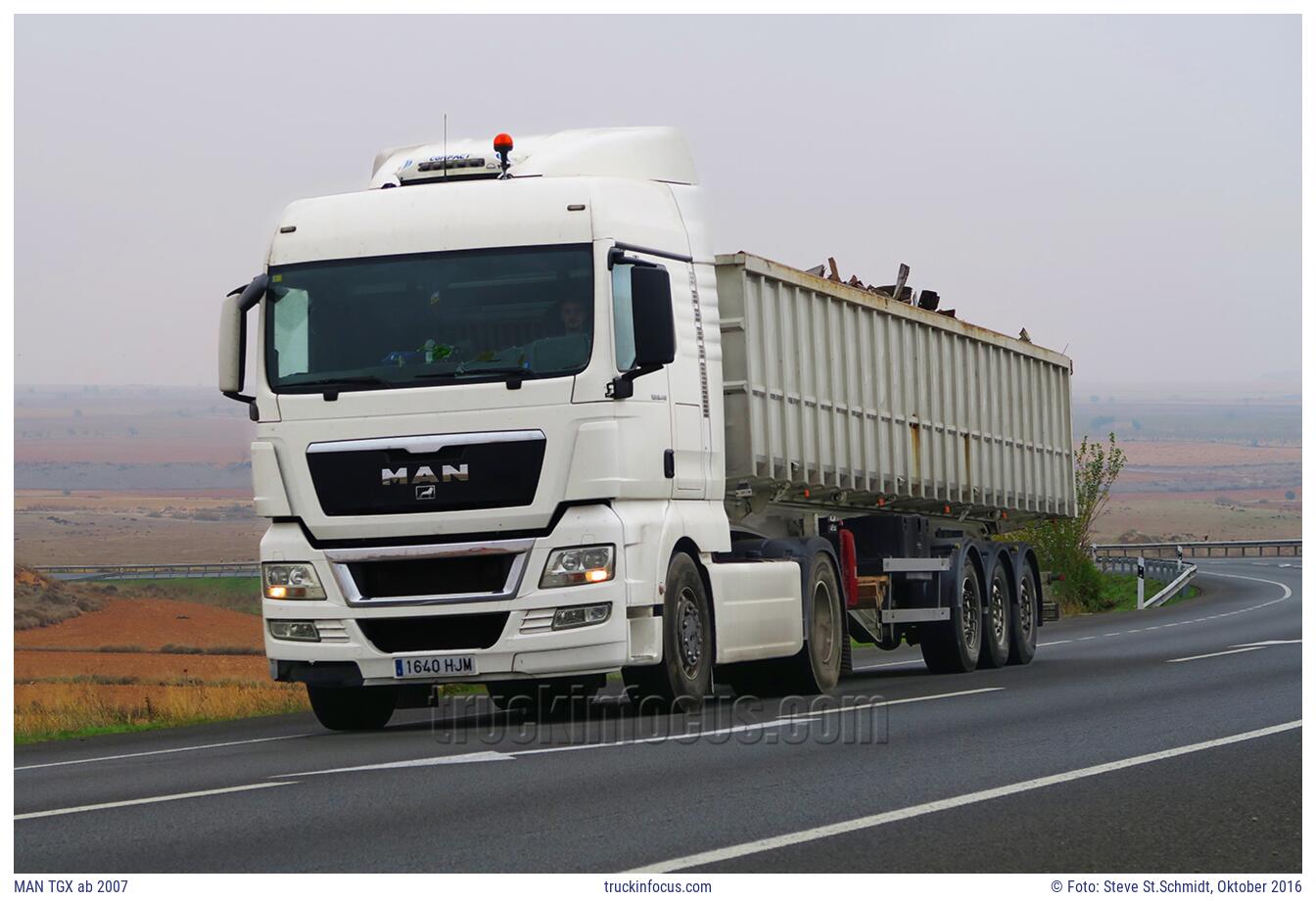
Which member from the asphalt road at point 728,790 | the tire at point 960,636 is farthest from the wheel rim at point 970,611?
the asphalt road at point 728,790

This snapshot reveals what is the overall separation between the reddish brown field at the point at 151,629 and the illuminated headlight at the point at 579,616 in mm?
52752

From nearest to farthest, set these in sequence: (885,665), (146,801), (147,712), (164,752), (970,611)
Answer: (146,801) → (164,752) → (147,712) → (970,611) → (885,665)

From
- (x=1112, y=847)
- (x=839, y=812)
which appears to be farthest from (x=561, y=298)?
(x=1112, y=847)

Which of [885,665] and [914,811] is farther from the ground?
[914,811]

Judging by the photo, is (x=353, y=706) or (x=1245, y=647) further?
(x=1245, y=647)

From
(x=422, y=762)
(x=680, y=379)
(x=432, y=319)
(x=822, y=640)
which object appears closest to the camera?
(x=422, y=762)

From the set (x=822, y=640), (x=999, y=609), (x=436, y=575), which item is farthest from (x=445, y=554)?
(x=999, y=609)

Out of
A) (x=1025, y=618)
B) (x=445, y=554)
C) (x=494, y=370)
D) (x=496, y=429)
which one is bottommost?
(x=1025, y=618)

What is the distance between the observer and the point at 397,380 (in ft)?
43.4

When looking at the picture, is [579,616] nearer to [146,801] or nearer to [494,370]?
[494,370]

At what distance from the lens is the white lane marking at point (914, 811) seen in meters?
7.44

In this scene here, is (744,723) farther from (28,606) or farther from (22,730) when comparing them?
(28,606)

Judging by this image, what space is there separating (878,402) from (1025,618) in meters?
4.52

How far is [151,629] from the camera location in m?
79.9
